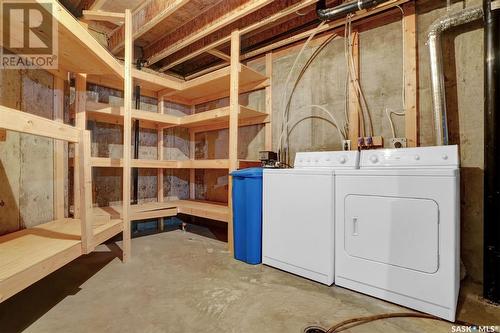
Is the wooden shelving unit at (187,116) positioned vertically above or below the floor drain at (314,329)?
above

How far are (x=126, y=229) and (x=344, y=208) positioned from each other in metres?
1.72

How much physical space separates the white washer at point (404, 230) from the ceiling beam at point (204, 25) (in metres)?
1.61

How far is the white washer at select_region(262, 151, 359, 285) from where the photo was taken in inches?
68.7

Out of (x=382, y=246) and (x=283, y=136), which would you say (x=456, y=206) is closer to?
(x=382, y=246)

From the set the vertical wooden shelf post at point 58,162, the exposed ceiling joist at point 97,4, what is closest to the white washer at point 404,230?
the vertical wooden shelf post at point 58,162

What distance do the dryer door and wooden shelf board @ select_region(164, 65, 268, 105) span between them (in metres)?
1.74

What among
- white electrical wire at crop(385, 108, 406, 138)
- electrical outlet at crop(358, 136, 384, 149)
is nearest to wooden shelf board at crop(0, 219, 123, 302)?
electrical outlet at crop(358, 136, 384, 149)

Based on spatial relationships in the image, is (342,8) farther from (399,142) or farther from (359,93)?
(399,142)

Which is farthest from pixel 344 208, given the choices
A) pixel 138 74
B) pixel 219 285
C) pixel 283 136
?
pixel 138 74

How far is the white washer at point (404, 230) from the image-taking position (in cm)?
135

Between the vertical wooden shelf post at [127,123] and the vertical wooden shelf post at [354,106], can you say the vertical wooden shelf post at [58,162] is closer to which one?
the vertical wooden shelf post at [127,123]

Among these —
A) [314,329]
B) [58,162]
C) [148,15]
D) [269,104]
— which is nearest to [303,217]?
[314,329]

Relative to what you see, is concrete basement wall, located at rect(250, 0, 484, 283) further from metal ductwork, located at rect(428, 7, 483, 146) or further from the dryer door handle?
the dryer door handle
